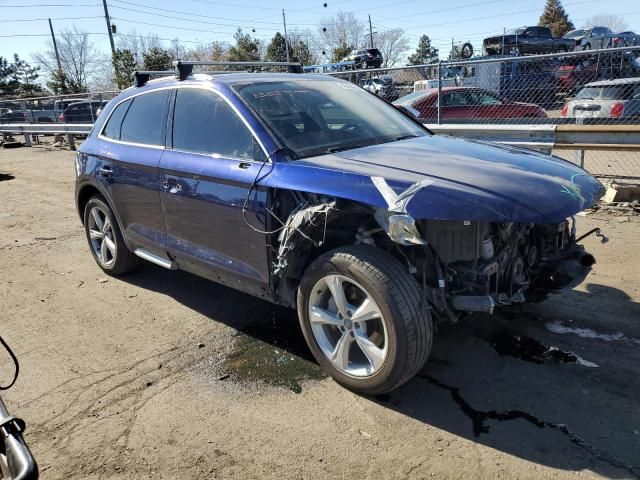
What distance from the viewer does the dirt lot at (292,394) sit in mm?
2717

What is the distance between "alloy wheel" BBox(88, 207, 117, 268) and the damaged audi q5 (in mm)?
757

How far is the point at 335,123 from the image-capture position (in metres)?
3.98

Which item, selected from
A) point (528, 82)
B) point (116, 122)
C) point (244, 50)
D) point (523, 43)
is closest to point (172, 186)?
point (116, 122)

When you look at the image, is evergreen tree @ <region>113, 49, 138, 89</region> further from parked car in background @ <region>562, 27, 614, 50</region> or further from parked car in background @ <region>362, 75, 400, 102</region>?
parked car in background @ <region>562, 27, 614, 50</region>

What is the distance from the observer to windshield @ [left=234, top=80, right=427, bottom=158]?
368 cm

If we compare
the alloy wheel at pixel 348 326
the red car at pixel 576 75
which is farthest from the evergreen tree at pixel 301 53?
the alloy wheel at pixel 348 326

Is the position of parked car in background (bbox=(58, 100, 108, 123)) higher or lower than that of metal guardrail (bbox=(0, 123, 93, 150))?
higher

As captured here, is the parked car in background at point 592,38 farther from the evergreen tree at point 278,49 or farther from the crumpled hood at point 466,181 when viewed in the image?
the evergreen tree at point 278,49

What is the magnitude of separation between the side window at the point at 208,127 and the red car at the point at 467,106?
7979 millimetres

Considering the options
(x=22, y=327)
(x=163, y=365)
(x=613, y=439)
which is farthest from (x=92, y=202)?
(x=613, y=439)

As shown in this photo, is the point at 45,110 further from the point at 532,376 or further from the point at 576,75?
the point at 532,376

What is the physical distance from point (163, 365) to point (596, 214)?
5.44 meters

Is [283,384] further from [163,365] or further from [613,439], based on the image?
[613,439]

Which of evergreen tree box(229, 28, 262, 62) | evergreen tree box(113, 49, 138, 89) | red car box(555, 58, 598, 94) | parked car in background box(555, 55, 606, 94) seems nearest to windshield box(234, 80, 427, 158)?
parked car in background box(555, 55, 606, 94)
